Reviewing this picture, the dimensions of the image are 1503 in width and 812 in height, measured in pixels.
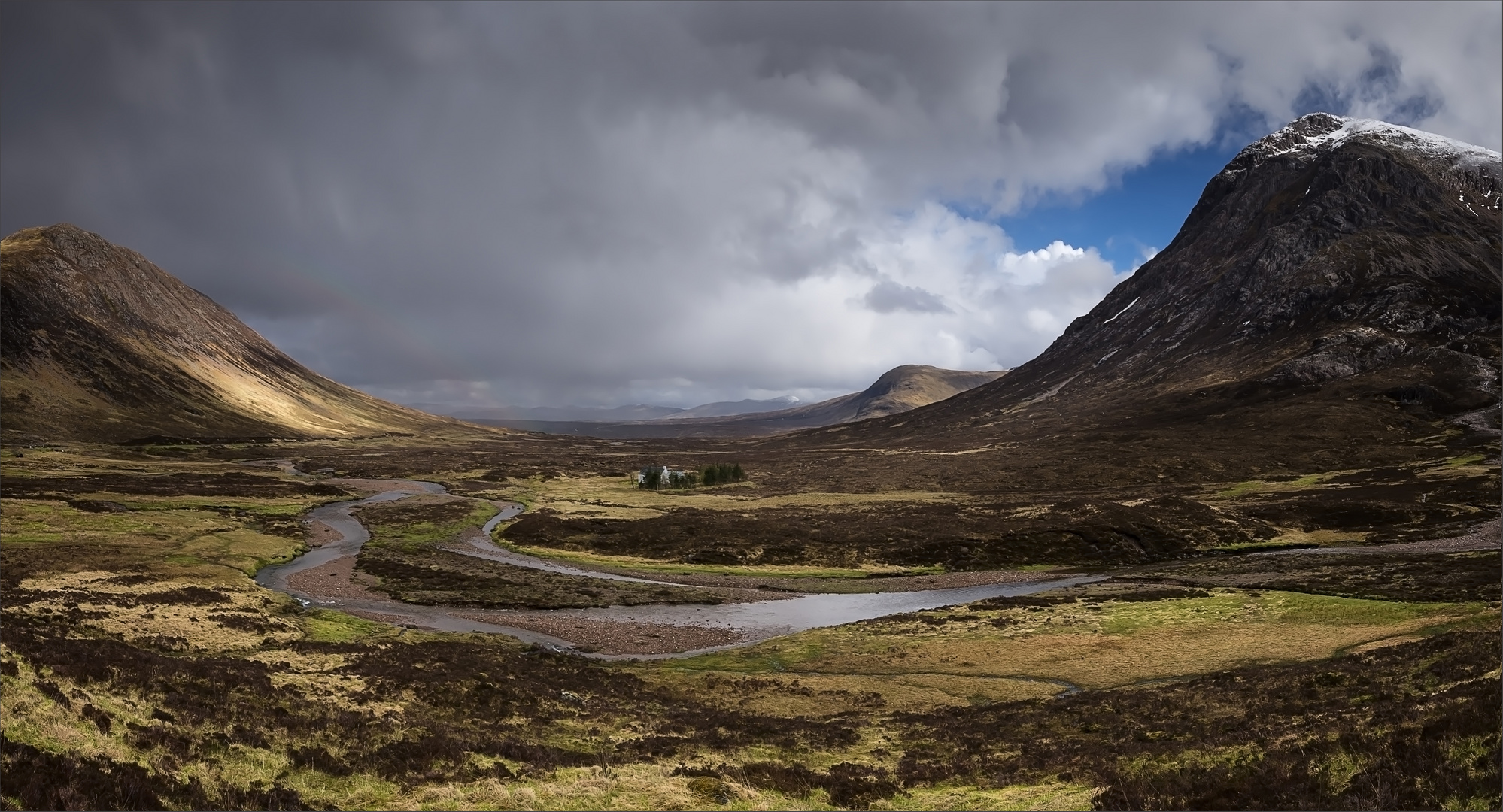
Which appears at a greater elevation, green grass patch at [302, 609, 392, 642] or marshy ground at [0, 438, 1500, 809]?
marshy ground at [0, 438, 1500, 809]

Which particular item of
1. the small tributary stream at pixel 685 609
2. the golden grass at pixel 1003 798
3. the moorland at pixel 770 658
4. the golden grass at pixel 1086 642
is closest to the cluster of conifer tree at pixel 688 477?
the moorland at pixel 770 658

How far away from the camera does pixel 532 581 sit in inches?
3248

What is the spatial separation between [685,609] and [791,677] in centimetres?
2737

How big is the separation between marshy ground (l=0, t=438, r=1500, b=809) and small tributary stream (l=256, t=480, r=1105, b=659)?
3528mm

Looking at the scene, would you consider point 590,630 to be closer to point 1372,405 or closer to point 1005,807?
point 1005,807


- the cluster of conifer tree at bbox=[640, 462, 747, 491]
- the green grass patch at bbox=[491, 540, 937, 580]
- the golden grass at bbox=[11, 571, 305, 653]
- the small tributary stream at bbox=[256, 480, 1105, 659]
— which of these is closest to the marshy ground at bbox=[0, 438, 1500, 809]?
the golden grass at bbox=[11, 571, 305, 653]

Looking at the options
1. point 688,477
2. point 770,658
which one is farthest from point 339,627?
point 688,477

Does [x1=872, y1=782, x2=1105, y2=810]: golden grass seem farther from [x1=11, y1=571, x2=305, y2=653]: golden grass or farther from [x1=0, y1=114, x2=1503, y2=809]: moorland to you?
[x1=11, y1=571, x2=305, y2=653]: golden grass

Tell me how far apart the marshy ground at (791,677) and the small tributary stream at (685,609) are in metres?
3.53

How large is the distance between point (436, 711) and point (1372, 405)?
9563 inches

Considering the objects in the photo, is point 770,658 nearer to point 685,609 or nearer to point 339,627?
point 685,609

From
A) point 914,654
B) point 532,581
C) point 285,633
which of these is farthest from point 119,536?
point 914,654

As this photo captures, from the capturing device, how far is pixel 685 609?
74.6m

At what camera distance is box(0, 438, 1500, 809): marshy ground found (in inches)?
799
